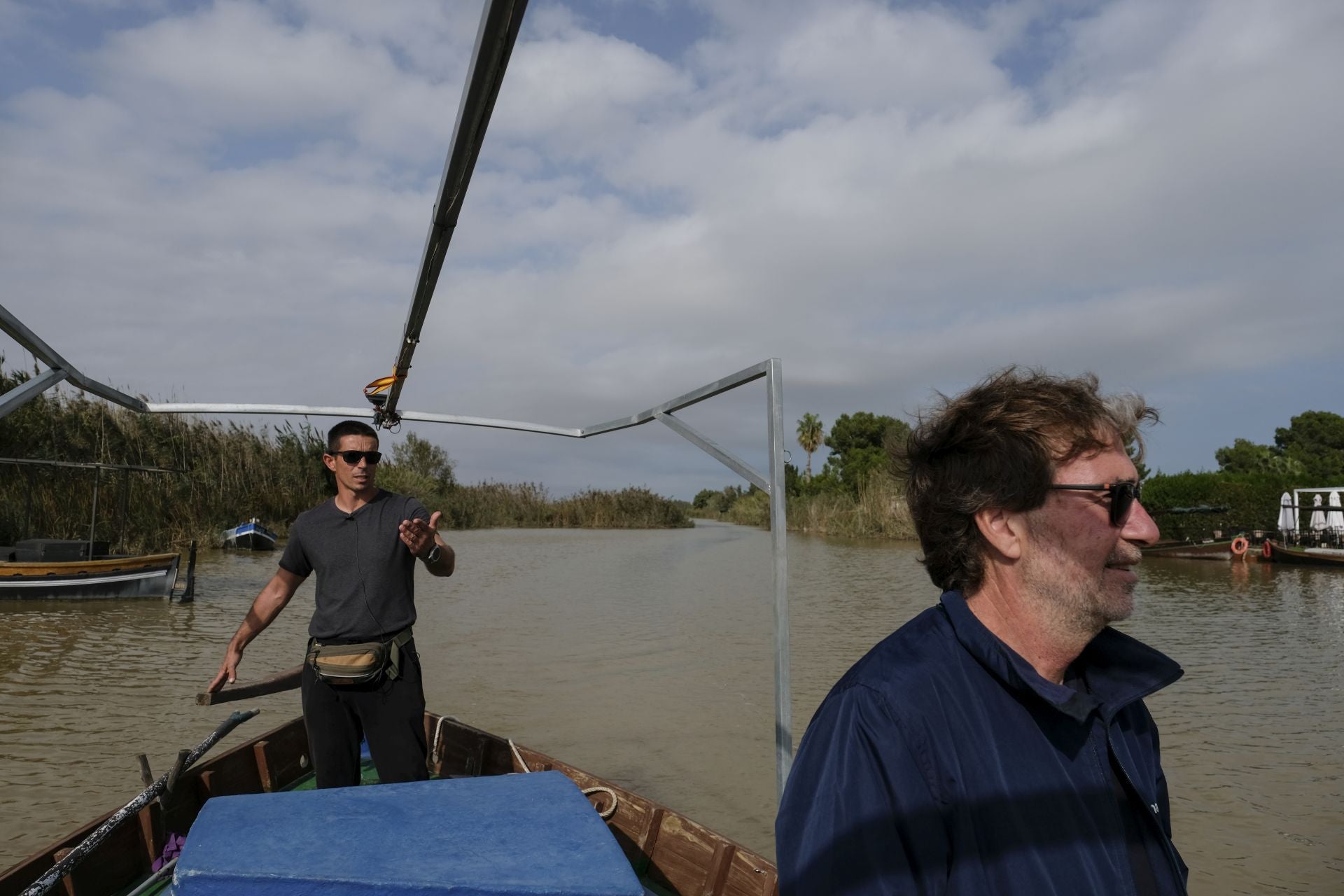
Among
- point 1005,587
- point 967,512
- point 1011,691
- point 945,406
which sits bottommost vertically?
point 1011,691

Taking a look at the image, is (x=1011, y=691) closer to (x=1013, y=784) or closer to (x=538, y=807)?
(x=1013, y=784)

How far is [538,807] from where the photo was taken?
2699 millimetres

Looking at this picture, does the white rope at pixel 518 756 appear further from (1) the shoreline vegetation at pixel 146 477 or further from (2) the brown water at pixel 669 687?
(1) the shoreline vegetation at pixel 146 477

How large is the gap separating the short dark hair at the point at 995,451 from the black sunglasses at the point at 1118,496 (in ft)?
0.20

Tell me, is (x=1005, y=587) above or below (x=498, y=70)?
→ below

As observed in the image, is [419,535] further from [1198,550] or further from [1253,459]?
[1253,459]

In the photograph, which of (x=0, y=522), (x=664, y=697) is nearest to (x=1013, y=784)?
(x=664, y=697)

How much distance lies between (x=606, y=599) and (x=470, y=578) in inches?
205

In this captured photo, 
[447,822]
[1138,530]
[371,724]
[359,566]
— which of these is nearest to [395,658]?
[371,724]

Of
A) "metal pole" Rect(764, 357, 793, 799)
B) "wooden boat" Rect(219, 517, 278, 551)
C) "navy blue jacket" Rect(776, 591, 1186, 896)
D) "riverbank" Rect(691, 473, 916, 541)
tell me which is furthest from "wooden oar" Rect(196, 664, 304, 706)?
"riverbank" Rect(691, 473, 916, 541)

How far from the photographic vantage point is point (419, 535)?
11.6 feet

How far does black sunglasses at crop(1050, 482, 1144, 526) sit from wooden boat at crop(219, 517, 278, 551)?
25417 millimetres

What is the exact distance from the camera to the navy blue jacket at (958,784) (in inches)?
43.8

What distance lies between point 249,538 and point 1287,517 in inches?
1235
